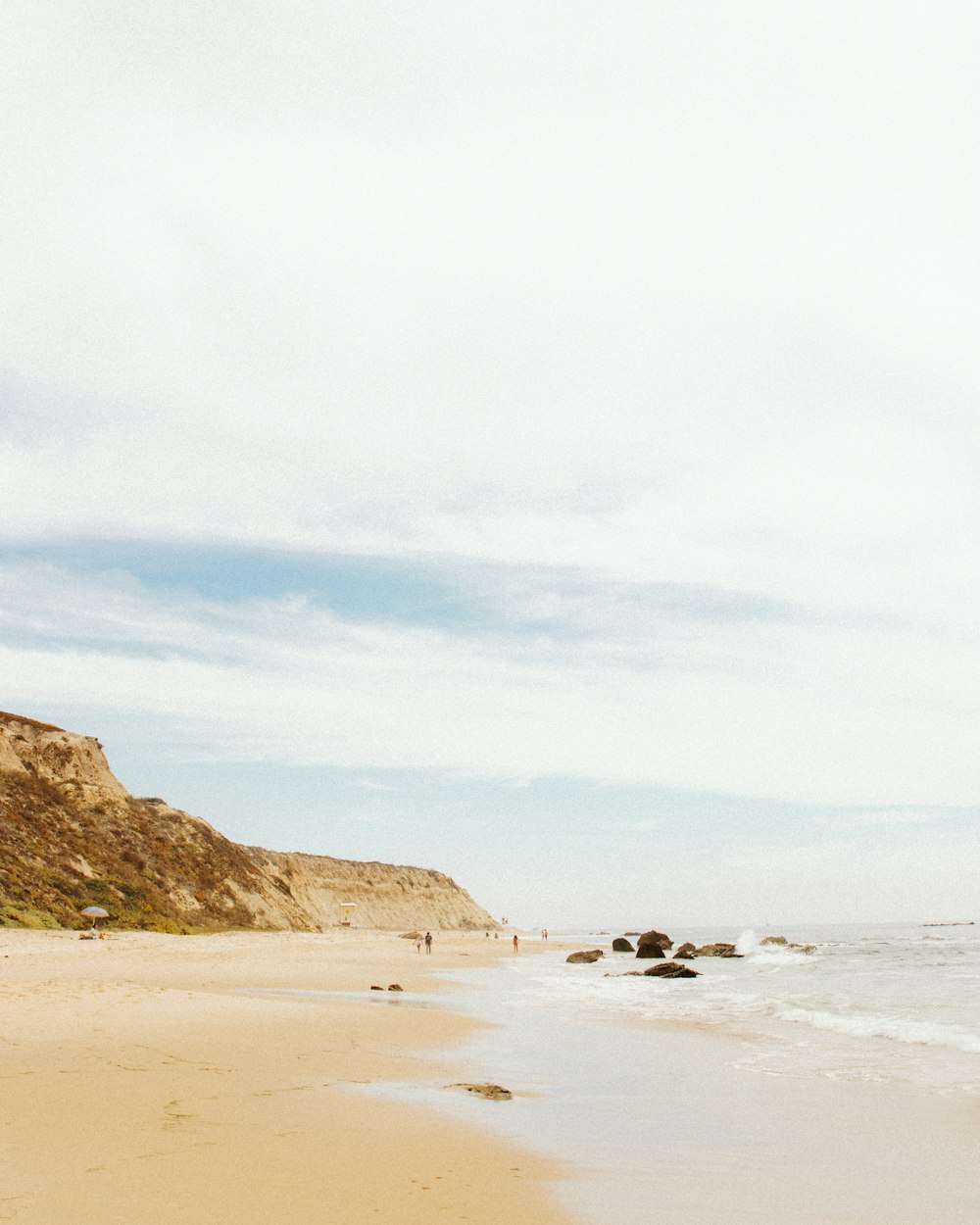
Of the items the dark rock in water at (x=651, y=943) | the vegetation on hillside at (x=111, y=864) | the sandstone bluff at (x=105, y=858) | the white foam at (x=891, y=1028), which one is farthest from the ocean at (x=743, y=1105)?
the dark rock in water at (x=651, y=943)

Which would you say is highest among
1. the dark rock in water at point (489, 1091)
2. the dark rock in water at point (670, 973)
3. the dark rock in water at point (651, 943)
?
the dark rock in water at point (489, 1091)

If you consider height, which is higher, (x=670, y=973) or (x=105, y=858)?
(x=105, y=858)

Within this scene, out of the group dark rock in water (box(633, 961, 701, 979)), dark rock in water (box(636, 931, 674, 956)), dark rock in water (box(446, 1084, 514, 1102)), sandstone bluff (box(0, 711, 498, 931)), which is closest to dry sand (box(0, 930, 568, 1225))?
dark rock in water (box(446, 1084, 514, 1102))

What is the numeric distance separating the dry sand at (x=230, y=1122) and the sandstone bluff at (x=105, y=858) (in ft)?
87.5

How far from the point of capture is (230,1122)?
27.6ft

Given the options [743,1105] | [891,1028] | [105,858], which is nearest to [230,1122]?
[743,1105]

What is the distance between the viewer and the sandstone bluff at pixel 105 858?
4306cm

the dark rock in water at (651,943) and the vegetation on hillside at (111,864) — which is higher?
the vegetation on hillside at (111,864)

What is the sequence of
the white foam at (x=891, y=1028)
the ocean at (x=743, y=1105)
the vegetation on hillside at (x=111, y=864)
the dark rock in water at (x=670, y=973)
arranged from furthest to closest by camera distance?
the vegetation on hillside at (x=111, y=864) < the dark rock in water at (x=670, y=973) < the white foam at (x=891, y=1028) < the ocean at (x=743, y=1105)

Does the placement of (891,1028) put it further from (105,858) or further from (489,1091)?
(105,858)

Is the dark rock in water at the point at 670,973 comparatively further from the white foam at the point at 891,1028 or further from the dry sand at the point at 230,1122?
the dry sand at the point at 230,1122

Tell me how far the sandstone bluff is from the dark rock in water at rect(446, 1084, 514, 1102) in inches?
1270

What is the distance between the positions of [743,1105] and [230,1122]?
594cm

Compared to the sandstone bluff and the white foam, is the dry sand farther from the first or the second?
the sandstone bluff
